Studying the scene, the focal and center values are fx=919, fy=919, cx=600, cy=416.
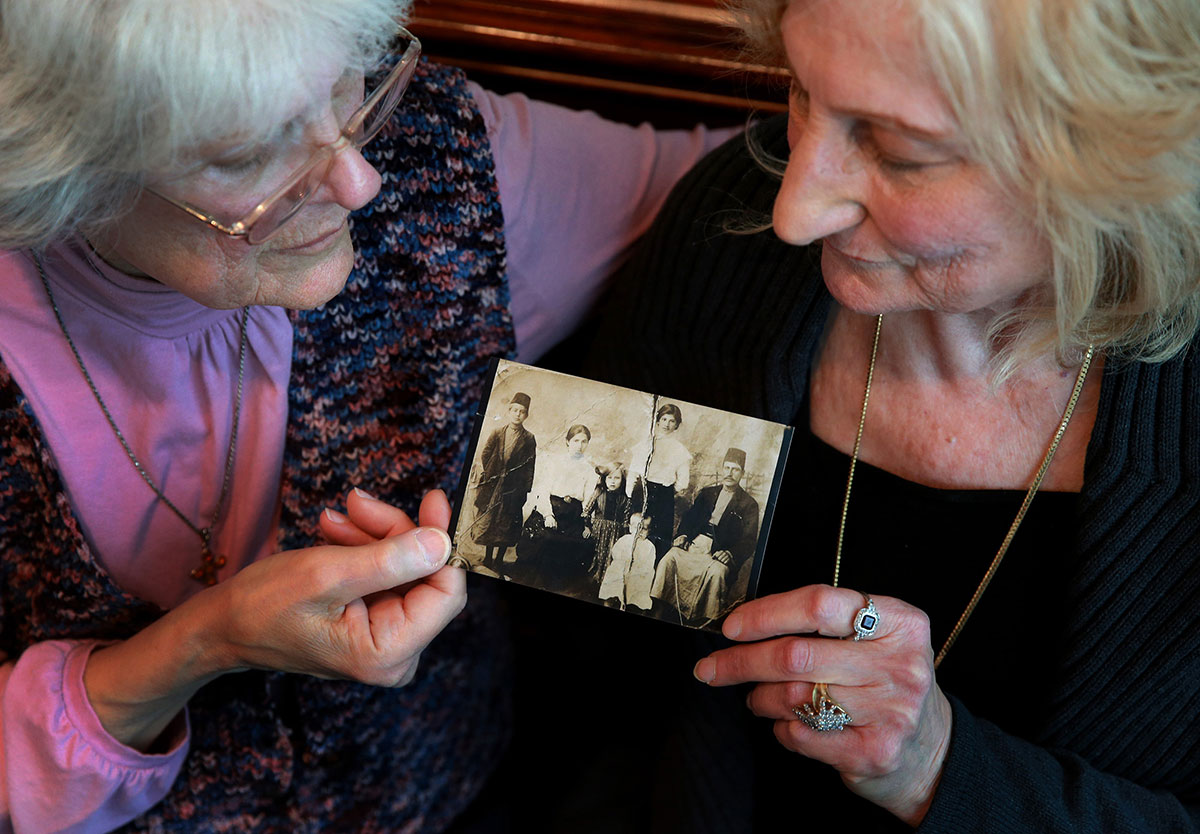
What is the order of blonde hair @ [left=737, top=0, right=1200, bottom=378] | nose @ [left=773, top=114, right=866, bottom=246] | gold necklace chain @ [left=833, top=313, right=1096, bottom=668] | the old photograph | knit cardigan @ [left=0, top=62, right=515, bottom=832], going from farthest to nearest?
1. knit cardigan @ [left=0, top=62, right=515, bottom=832]
2. gold necklace chain @ [left=833, top=313, right=1096, bottom=668]
3. the old photograph
4. nose @ [left=773, top=114, right=866, bottom=246]
5. blonde hair @ [left=737, top=0, right=1200, bottom=378]

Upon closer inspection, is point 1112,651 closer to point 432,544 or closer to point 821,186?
point 821,186

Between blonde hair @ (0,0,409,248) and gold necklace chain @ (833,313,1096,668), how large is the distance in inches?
28.4

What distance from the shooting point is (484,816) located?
1.50m

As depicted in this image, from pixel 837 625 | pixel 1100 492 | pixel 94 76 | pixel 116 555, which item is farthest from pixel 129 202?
pixel 1100 492

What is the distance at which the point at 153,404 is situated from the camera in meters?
1.25

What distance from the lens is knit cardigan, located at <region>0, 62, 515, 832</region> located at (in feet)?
4.22

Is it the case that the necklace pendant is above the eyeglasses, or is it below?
below

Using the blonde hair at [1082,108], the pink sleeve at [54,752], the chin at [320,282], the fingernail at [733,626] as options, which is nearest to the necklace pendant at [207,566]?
the pink sleeve at [54,752]

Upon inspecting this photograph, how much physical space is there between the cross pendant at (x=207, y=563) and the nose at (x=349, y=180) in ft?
1.85

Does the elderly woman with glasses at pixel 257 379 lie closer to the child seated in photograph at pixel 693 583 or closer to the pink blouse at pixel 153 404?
the pink blouse at pixel 153 404

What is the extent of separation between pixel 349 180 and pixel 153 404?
0.47 metres

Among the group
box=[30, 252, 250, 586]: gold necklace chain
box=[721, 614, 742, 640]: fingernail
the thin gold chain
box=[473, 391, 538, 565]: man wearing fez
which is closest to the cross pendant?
box=[30, 252, 250, 586]: gold necklace chain

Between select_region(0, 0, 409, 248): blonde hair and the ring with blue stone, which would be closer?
select_region(0, 0, 409, 248): blonde hair

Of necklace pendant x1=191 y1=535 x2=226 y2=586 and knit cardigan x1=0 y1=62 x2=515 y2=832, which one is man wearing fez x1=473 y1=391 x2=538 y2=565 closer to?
knit cardigan x1=0 y1=62 x2=515 y2=832
